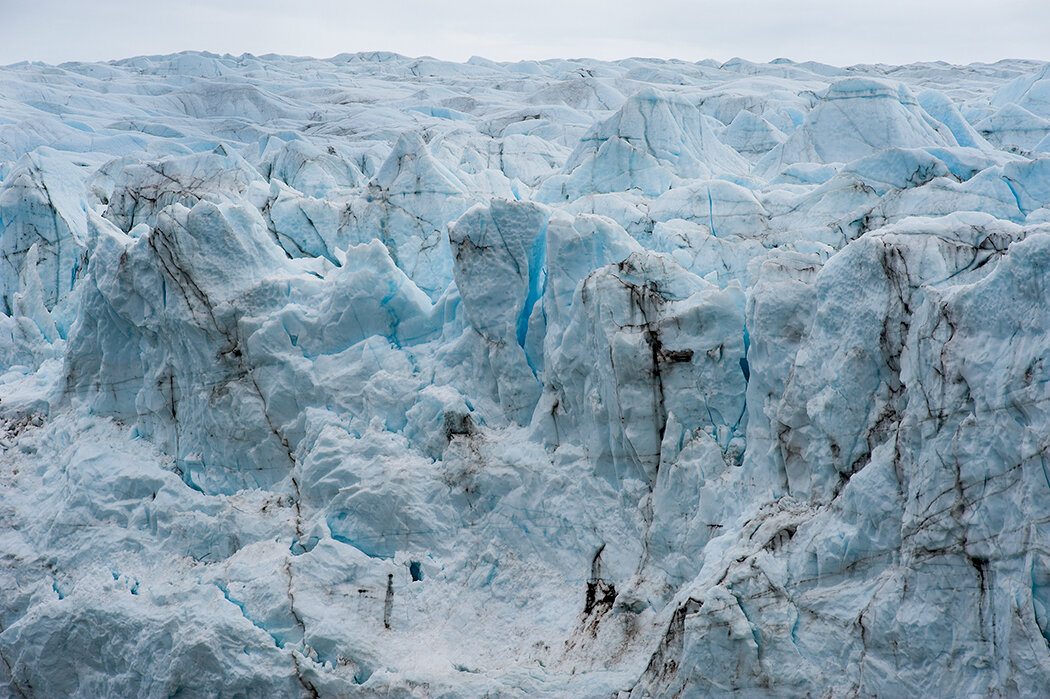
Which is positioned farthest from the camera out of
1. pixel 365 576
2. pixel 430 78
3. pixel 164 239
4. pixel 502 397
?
pixel 430 78

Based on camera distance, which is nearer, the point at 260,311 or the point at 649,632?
the point at 649,632

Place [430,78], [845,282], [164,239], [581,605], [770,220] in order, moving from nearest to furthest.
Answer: [845,282], [581,605], [164,239], [770,220], [430,78]

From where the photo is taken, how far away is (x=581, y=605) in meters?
6.21

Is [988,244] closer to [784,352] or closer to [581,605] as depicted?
[784,352]

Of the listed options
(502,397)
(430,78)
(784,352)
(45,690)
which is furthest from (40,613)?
(430,78)

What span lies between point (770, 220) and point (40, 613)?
7.62 m

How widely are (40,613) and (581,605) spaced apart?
14.2 ft

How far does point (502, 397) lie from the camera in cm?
733

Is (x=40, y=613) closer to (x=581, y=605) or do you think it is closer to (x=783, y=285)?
(x=581, y=605)

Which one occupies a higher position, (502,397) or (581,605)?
(502,397)

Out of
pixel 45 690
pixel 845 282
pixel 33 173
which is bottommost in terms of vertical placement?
pixel 45 690

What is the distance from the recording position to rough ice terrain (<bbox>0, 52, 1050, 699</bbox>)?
454 cm

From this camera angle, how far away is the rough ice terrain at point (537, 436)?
14.9ft

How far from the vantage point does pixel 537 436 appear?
6.99 metres
